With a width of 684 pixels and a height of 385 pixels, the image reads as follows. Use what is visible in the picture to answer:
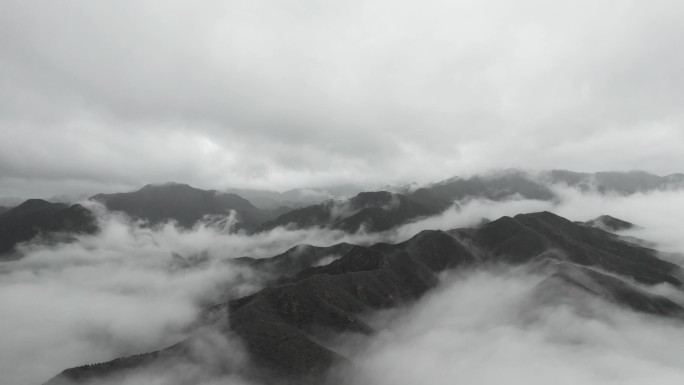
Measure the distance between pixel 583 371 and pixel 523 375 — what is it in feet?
95.0

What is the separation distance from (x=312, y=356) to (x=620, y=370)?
154661 mm

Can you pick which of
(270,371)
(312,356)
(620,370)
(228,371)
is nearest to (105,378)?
(228,371)

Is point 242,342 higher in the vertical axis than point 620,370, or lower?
higher

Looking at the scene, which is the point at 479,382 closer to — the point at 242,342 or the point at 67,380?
the point at 242,342

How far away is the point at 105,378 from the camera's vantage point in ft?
558

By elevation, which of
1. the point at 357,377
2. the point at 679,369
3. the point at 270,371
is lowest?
the point at 679,369

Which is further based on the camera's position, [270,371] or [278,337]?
[278,337]

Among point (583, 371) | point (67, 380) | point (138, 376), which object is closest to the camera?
point (67, 380)

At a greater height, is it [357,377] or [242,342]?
[242,342]

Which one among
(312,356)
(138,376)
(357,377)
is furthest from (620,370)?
(138,376)

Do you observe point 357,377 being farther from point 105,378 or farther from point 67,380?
point 67,380

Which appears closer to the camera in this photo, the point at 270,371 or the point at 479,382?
the point at 270,371

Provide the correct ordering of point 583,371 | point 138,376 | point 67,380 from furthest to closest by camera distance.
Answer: point 583,371 < point 138,376 < point 67,380

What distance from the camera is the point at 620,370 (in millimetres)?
194625
